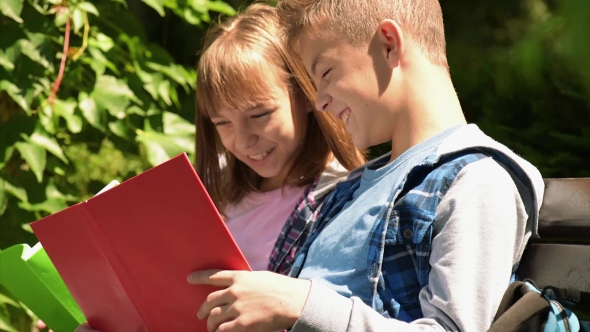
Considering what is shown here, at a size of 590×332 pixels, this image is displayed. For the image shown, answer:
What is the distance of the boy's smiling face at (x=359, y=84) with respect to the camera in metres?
1.38

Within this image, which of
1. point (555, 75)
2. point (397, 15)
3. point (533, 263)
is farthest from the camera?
point (555, 75)

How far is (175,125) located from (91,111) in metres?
0.28

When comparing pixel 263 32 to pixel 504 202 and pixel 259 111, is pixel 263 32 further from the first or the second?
pixel 504 202

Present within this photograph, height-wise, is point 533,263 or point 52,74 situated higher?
point 52,74

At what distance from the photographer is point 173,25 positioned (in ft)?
10.7

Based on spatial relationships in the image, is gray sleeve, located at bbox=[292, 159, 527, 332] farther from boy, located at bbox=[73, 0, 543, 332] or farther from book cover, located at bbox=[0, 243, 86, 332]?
book cover, located at bbox=[0, 243, 86, 332]

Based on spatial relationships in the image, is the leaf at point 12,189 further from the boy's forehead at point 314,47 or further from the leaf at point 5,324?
the boy's forehead at point 314,47

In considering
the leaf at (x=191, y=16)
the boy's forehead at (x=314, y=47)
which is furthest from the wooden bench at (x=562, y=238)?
the leaf at (x=191, y=16)

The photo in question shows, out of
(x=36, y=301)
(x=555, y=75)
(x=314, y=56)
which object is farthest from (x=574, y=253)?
(x=555, y=75)

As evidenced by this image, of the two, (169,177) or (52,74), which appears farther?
(52,74)

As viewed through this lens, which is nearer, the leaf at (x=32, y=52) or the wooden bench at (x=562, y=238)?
the wooden bench at (x=562, y=238)

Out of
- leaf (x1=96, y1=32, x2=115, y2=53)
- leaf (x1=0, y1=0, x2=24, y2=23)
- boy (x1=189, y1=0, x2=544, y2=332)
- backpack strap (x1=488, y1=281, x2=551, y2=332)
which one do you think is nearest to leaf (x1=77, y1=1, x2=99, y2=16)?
leaf (x1=96, y1=32, x2=115, y2=53)

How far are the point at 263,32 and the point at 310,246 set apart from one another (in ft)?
2.39

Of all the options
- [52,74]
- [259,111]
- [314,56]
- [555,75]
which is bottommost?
[555,75]
